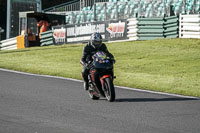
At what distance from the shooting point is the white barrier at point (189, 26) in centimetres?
2469

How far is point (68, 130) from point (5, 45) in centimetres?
2993

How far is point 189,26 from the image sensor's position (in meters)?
25.2

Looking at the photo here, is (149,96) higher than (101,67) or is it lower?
lower

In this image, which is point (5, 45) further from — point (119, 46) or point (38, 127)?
point (38, 127)

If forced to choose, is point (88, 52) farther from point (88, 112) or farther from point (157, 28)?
point (157, 28)

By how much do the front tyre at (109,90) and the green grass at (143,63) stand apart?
2391 mm

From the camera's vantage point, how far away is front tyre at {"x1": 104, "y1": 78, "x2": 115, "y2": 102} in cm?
1093

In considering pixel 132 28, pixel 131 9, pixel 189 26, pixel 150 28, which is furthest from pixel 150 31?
pixel 189 26

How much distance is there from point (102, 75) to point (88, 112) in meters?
1.84

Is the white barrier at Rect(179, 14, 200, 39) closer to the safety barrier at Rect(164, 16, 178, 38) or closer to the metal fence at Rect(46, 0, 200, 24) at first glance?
the safety barrier at Rect(164, 16, 178, 38)

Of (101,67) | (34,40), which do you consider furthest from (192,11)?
(101,67)

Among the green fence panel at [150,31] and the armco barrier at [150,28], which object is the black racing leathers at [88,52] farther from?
the green fence panel at [150,31]

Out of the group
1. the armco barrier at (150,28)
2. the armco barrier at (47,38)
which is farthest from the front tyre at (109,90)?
the armco barrier at (47,38)

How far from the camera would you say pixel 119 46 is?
87.8ft
